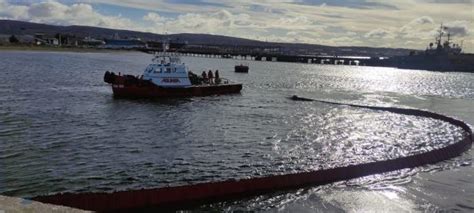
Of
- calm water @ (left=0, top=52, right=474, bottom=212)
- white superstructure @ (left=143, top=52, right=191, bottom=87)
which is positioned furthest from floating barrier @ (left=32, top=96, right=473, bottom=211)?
white superstructure @ (left=143, top=52, right=191, bottom=87)

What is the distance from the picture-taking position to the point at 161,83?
6278 centimetres

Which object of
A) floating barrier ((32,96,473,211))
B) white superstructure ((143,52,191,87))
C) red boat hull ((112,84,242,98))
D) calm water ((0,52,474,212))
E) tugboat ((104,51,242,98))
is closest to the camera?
floating barrier ((32,96,473,211))

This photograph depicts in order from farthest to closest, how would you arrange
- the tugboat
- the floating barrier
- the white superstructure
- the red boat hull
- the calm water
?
the white superstructure → the tugboat → the red boat hull → the calm water → the floating barrier

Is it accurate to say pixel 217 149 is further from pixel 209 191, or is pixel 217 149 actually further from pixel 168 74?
pixel 168 74

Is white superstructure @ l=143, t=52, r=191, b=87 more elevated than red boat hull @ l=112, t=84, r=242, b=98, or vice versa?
white superstructure @ l=143, t=52, r=191, b=87

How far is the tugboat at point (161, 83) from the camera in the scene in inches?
2334

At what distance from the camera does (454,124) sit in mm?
47562

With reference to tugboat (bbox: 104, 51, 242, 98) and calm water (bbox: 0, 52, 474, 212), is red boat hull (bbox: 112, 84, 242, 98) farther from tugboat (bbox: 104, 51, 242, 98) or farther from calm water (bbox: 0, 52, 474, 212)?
calm water (bbox: 0, 52, 474, 212)

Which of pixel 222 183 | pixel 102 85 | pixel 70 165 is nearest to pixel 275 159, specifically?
pixel 222 183

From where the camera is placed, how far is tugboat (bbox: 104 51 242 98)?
194 feet

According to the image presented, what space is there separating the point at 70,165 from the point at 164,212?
346 inches

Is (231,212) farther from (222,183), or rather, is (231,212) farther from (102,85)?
(102,85)

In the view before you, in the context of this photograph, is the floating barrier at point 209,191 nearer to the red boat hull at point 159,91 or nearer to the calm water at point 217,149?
the calm water at point 217,149

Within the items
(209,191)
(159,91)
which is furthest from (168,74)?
(209,191)
